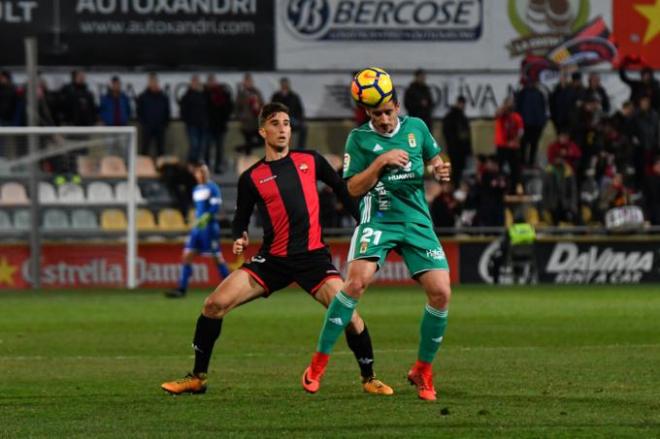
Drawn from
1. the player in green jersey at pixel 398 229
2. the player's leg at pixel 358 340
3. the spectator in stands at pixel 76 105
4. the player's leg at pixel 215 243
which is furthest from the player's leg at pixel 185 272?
the player in green jersey at pixel 398 229

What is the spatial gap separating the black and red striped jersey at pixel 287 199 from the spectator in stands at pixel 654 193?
75.2ft

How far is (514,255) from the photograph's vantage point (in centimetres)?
3219

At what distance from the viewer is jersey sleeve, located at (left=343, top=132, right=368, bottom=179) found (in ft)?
37.4

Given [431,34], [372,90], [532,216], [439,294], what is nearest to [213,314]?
→ [439,294]

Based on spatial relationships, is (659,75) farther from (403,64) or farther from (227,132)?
(227,132)

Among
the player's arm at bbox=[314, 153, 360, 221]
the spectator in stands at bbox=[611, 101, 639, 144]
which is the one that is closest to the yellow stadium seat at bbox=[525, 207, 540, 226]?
the spectator in stands at bbox=[611, 101, 639, 144]

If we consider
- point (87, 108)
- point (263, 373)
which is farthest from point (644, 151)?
point (263, 373)

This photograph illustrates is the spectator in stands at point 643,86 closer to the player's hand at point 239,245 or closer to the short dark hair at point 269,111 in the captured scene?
the short dark hair at point 269,111

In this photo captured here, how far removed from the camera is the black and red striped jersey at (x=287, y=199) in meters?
11.9

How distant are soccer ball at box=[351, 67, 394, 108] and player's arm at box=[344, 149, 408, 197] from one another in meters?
0.45

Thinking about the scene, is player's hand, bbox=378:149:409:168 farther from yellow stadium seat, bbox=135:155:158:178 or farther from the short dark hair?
yellow stadium seat, bbox=135:155:158:178

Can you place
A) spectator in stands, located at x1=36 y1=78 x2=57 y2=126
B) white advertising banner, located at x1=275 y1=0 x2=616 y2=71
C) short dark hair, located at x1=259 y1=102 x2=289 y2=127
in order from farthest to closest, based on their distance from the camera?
1. white advertising banner, located at x1=275 y1=0 x2=616 y2=71
2. spectator in stands, located at x1=36 y1=78 x2=57 y2=126
3. short dark hair, located at x1=259 y1=102 x2=289 y2=127

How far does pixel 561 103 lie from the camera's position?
1368 inches

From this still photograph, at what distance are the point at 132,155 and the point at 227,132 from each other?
4.64 metres
